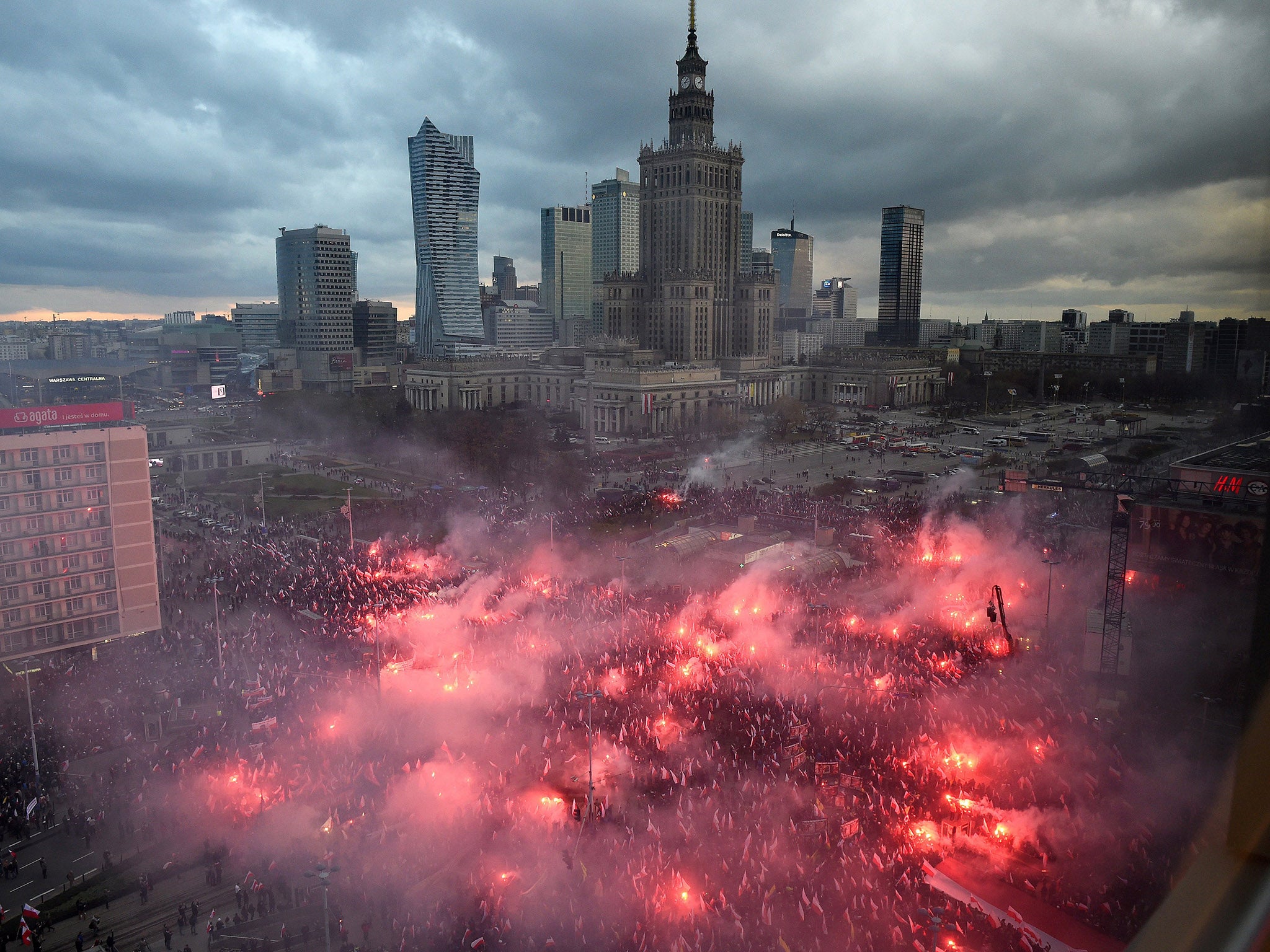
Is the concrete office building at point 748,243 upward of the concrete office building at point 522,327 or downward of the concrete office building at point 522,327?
upward

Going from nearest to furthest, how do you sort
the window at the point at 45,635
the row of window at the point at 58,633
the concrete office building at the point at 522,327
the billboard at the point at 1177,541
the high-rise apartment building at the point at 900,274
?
the billboard at the point at 1177,541
the row of window at the point at 58,633
the window at the point at 45,635
the concrete office building at the point at 522,327
the high-rise apartment building at the point at 900,274

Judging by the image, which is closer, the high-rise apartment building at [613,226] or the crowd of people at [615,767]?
the crowd of people at [615,767]

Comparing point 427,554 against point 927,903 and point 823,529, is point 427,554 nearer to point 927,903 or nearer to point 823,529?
point 823,529

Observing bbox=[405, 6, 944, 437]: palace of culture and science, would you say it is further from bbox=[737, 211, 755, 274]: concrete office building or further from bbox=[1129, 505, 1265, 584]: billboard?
bbox=[737, 211, 755, 274]: concrete office building

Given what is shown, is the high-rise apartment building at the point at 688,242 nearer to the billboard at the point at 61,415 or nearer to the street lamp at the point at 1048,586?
the street lamp at the point at 1048,586

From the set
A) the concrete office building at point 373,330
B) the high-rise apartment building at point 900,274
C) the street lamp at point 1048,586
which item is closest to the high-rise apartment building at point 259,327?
the concrete office building at point 373,330

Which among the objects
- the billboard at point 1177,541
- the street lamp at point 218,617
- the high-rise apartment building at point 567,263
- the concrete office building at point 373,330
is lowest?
the street lamp at point 218,617

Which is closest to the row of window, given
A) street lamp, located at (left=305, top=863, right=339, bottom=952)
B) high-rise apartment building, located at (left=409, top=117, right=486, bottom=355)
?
street lamp, located at (left=305, top=863, right=339, bottom=952)
